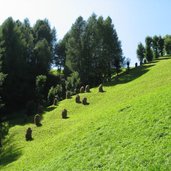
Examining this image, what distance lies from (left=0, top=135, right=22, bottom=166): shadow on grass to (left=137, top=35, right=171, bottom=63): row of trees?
7585cm

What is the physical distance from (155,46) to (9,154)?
84.4 m

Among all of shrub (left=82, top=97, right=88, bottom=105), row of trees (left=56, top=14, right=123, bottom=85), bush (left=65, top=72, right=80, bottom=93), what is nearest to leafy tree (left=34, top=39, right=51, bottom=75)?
row of trees (left=56, top=14, right=123, bottom=85)

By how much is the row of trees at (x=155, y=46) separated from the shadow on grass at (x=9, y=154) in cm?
7585

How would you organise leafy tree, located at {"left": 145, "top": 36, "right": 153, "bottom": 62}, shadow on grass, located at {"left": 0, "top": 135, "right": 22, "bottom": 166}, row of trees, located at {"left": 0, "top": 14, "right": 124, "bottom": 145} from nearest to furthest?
shadow on grass, located at {"left": 0, "top": 135, "right": 22, "bottom": 166} < row of trees, located at {"left": 0, "top": 14, "right": 124, "bottom": 145} < leafy tree, located at {"left": 145, "top": 36, "right": 153, "bottom": 62}

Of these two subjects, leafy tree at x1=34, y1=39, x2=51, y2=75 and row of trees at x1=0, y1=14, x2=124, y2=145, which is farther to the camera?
leafy tree at x1=34, y1=39, x2=51, y2=75

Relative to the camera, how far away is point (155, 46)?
115 m

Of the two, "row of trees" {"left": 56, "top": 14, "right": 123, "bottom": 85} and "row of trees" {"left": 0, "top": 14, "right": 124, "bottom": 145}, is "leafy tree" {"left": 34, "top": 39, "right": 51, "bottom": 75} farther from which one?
"row of trees" {"left": 56, "top": 14, "right": 123, "bottom": 85}

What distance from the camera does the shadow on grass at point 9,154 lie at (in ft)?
115

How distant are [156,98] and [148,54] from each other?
75.0 meters

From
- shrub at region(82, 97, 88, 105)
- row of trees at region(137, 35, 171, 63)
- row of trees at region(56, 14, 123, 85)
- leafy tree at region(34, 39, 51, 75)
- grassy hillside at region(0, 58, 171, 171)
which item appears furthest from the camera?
row of trees at region(137, 35, 171, 63)

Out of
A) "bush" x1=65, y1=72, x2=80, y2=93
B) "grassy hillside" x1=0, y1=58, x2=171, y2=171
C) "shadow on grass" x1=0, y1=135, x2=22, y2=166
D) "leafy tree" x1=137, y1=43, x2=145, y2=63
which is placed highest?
"leafy tree" x1=137, y1=43, x2=145, y2=63

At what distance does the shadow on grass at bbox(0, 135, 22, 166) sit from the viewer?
34969mm

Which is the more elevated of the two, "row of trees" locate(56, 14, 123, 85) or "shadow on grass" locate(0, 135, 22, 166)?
"row of trees" locate(56, 14, 123, 85)

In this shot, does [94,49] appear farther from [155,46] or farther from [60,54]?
[155,46]
